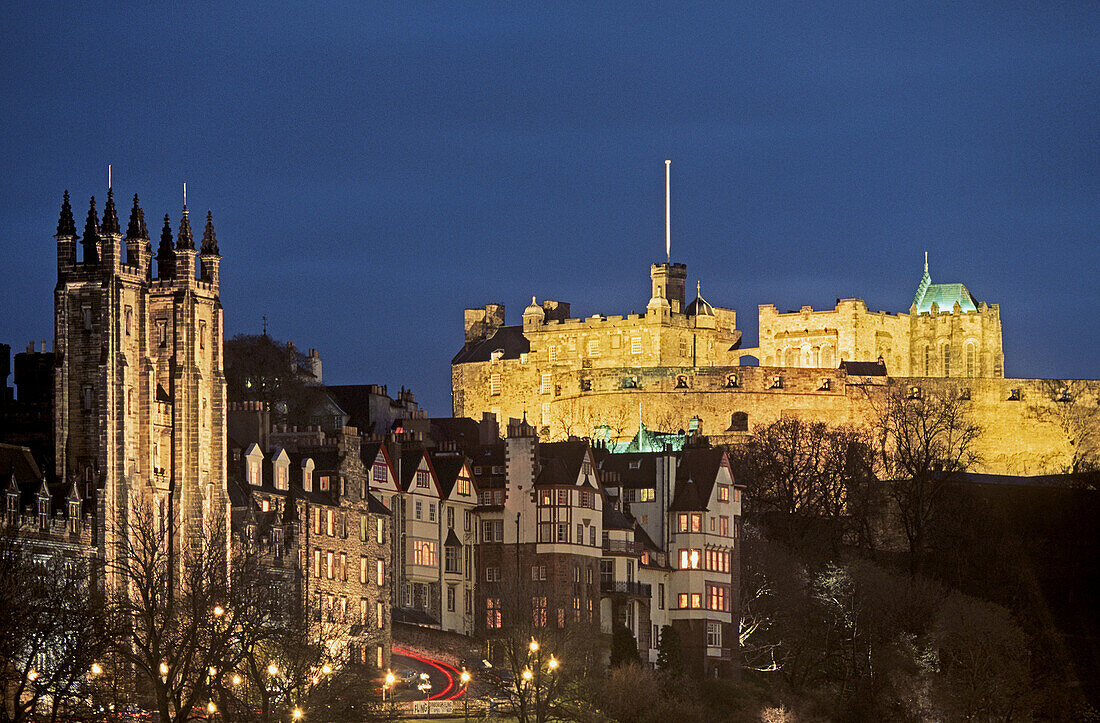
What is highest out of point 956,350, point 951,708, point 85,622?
point 956,350

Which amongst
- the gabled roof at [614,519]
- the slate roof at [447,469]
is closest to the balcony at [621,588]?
the gabled roof at [614,519]

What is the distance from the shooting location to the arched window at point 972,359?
5950 inches

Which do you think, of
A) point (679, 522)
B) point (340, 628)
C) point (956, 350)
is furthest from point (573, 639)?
point (956, 350)

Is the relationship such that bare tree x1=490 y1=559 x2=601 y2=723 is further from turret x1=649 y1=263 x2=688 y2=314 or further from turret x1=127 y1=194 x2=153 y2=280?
turret x1=649 y1=263 x2=688 y2=314

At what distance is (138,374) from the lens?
73.9 m

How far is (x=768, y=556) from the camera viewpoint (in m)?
97.3

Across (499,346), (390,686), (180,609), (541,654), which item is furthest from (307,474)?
(499,346)

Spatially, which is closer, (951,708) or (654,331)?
(951,708)

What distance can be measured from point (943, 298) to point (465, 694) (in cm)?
9014

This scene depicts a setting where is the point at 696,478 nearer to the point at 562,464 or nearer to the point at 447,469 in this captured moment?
the point at 562,464

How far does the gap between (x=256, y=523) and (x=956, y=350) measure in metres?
84.1

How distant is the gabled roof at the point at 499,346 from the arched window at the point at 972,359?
27915 millimetres

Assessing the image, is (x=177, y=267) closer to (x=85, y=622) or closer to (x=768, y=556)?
(x=85, y=622)

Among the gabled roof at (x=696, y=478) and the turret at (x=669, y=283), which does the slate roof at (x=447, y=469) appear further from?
the turret at (x=669, y=283)
